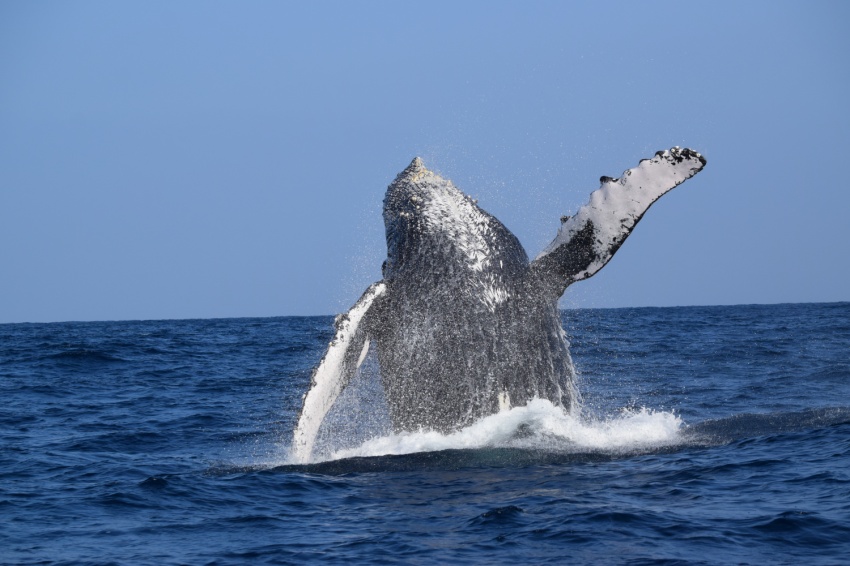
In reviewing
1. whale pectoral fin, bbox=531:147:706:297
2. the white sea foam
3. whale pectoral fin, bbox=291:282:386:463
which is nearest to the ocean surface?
the white sea foam

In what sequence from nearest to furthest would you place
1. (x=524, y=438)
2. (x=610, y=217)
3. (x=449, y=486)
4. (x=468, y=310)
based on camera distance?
(x=449, y=486)
(x=524, y=438)
(x=468, y=310)
(x=610, y=217)

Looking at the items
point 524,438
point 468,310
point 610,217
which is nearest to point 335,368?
point 468,310

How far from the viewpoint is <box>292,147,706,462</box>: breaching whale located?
10344mm

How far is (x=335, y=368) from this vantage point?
1034 centimetres

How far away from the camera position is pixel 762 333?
35.2 meters

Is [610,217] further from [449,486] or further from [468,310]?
[449,486]

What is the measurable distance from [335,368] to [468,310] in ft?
4.90

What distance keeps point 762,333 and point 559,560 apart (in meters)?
30.1

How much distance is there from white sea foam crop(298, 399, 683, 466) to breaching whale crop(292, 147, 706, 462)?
11cm

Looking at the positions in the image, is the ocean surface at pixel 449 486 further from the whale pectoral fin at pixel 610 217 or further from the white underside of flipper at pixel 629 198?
the white underside of flipper at pixel 629 198

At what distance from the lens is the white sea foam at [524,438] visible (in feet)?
33.8

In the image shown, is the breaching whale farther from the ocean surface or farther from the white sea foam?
the ocean surface

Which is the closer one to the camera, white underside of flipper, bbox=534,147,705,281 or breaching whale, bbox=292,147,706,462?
breaching whale, bbox=292,147,706,462

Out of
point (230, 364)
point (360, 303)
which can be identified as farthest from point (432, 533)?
point (230, 364)
